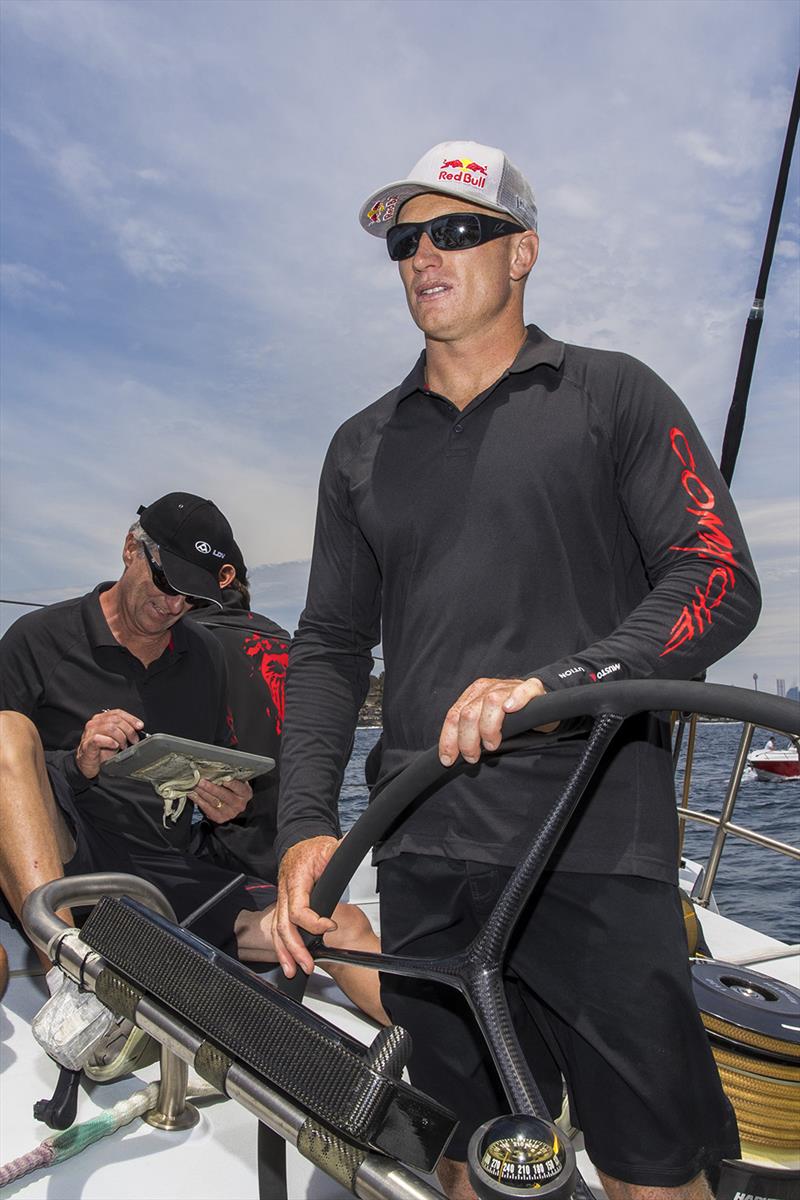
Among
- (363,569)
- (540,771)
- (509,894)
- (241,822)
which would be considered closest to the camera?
(509,894)

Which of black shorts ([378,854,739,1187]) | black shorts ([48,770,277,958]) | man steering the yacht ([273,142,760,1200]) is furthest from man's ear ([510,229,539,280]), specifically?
black shorts ([48,770,277,958])

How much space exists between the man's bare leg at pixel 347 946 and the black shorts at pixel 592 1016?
76 centimetres

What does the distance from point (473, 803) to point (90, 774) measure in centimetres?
137

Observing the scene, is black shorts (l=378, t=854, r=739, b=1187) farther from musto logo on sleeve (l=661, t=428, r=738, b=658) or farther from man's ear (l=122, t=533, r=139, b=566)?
man's ear (l=122, t=533, r=139, b=566)

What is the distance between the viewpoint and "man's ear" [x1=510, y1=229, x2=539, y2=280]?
1.60 m

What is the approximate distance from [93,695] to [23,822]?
0.55m

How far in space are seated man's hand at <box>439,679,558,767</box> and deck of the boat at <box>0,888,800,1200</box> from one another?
109 cm

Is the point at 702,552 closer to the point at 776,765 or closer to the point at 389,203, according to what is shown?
the point at 389,203

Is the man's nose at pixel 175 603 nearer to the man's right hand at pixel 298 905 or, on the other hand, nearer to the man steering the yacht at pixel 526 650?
the man steering the yacht at pixel 526 650

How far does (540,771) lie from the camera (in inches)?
54.7

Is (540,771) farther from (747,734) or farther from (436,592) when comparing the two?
(747,734)

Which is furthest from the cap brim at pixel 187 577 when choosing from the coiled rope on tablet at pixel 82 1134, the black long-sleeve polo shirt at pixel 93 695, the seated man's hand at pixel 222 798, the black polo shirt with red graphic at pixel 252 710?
the coiled rope on tablet at pixel 82 1134

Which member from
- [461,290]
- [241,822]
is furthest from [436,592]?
[241,822]

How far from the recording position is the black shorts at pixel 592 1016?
1263mm
